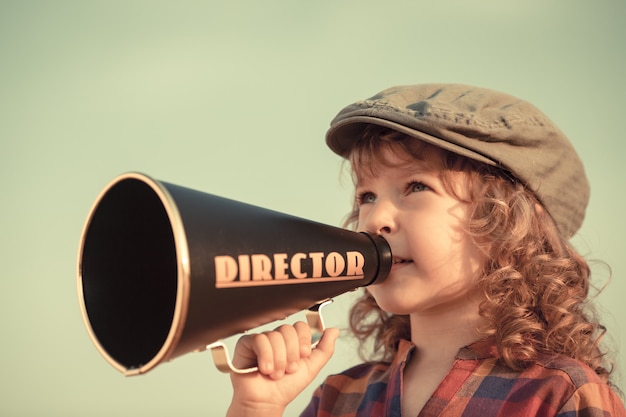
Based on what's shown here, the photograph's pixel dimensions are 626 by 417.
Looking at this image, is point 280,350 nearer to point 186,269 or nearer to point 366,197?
point 186,269

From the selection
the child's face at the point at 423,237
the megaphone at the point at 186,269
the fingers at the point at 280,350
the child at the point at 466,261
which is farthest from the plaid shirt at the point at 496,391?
the megaphone at the point at 186,269

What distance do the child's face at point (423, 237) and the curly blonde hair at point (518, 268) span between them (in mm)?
26

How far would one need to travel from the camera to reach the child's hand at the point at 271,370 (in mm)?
A: 1165

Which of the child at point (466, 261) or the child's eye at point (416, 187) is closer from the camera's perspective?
the child at point (466, 261)

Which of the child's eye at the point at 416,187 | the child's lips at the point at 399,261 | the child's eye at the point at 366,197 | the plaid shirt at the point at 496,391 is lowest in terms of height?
the plaid shirt at the point at 496,391

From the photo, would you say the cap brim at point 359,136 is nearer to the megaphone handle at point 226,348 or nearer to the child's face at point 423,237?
the child's face at point 423,237

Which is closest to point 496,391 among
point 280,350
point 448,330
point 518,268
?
point 448,330

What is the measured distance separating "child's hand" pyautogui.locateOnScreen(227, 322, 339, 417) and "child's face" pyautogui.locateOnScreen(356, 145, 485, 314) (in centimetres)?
26

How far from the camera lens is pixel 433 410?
1.28 m

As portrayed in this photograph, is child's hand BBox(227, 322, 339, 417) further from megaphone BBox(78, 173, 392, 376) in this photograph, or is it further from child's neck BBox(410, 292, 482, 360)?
child's neck BBox(410, 292, 482, 360)

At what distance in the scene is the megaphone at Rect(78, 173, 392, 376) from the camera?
880mm

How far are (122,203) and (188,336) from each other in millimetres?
266

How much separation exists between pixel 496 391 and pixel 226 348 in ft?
1.93

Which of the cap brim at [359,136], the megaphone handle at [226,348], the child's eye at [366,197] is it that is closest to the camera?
the megaphone handle at [226,348]
